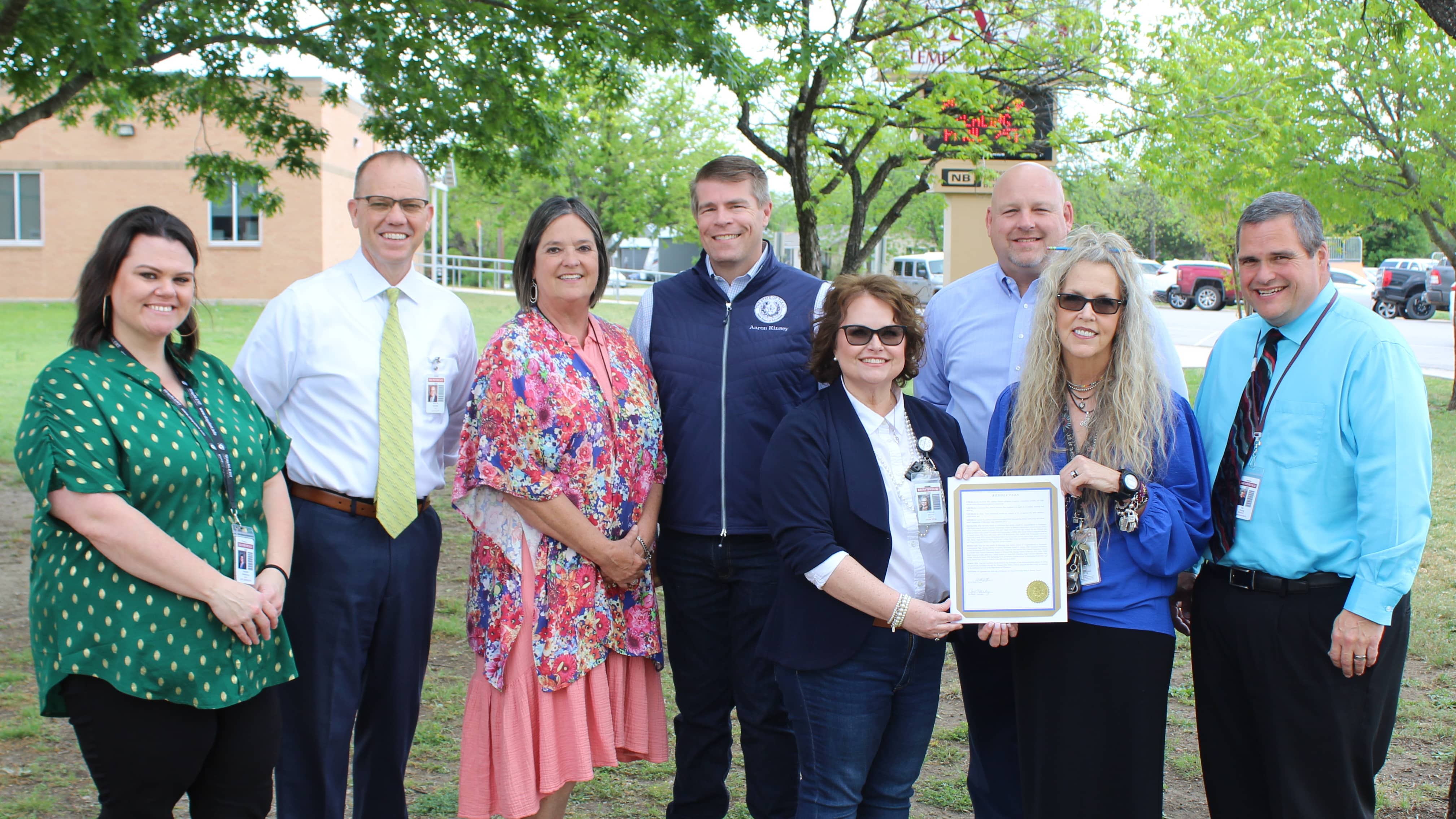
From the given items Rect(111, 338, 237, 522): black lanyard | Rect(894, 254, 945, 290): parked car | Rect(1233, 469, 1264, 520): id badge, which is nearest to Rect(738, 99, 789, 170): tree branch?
Rect(1233, 469, 1264, 520): id badge

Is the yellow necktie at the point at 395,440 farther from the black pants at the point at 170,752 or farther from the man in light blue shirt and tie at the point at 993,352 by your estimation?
the man in light blue shirt and tie at the point at 993,352

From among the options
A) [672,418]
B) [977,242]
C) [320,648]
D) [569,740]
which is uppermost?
[977,242]

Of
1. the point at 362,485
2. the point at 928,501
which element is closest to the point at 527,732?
the point at 362,485

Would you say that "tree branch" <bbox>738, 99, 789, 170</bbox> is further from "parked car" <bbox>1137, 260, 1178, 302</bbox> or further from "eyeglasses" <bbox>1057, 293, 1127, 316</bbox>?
"parked car" <bbox>1137, 260, 1178, 302</bbox>

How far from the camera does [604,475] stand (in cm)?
A: 364

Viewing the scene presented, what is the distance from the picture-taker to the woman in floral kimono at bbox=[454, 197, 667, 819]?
3.52 meters

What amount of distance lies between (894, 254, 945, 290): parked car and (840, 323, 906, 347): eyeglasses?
36508 millimetres

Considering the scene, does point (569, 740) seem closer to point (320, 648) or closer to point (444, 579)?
point (320, 648)

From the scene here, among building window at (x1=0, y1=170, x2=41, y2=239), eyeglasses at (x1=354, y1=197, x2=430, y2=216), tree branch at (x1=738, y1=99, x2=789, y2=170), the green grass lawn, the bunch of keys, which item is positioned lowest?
the green grass lawn

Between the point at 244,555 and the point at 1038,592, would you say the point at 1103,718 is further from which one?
the point at 244,555

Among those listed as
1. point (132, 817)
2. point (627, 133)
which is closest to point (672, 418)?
point (132, 817)

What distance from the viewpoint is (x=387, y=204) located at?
3.77m

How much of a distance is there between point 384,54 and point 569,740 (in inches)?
213

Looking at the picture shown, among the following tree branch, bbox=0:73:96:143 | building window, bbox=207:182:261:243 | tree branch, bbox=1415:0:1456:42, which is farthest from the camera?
building window, bbox=207:182:261:243
